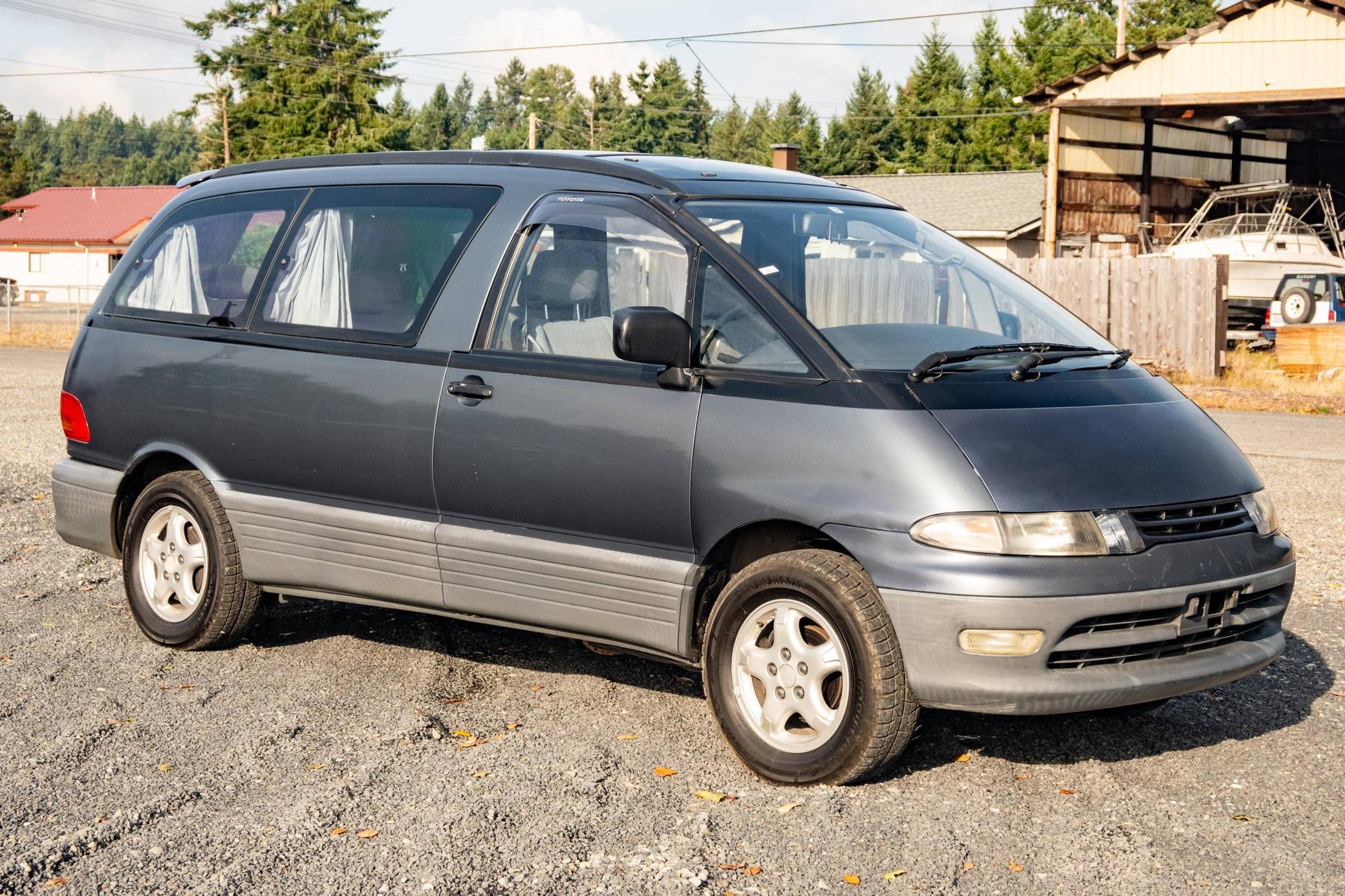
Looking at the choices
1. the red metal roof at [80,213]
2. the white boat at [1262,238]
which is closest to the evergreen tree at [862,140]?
the red metal roof at [80,213]

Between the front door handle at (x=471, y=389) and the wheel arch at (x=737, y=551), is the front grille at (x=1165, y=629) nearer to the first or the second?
the wheel arch at (x=737, y=551)

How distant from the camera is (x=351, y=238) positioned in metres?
6.04

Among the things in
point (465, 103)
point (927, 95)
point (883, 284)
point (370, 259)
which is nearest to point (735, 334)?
point (883, 284)

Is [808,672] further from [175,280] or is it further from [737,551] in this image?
[175,280]

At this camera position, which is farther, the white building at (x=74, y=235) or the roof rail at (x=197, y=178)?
the white building at (x=74, y=235)

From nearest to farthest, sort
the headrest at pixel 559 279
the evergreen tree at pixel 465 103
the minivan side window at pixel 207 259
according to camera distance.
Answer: the headrest at pixel 559 279
the minivan side window at pixel 207 259
the evergreen tree at pixel 465 103

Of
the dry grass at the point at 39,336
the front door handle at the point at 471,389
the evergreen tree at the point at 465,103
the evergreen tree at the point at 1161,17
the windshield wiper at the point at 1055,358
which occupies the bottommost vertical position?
the dry grass at the point at 39,336

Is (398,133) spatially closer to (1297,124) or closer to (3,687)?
(1297,124)

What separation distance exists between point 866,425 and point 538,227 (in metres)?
1.67

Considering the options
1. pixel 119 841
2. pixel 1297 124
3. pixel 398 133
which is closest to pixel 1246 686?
pixel 119 841

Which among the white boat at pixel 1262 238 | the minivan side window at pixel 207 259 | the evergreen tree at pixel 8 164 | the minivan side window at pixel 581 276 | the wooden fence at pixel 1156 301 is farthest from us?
the evergreen tree at pixel 8 164

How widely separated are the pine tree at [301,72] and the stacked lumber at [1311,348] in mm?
45075

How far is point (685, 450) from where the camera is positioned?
484cm

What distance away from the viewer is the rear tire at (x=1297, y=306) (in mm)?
27375
